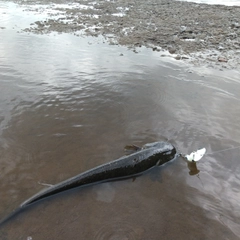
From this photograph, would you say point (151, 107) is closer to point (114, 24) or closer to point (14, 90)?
point (14, 90)

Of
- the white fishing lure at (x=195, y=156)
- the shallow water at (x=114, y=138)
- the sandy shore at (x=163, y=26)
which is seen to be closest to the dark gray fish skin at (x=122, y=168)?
the shallow water at (x=114, y=138)

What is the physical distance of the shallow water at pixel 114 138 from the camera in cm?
361

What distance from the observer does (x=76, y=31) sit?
1269 cm

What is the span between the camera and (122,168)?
4.29 m

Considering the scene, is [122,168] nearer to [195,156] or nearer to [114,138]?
[114,138]

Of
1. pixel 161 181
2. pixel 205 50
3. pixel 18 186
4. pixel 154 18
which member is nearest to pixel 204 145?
pixel 161 181

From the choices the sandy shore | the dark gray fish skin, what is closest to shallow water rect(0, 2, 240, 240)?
the dark gray fish skin

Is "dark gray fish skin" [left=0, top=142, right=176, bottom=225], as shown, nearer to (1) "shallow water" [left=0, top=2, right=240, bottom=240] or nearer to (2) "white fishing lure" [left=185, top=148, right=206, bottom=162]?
(1) "shallow water" [left=0, top=2, right=240, bottom=240]

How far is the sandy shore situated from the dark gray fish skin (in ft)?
18.6

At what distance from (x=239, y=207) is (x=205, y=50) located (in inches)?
317

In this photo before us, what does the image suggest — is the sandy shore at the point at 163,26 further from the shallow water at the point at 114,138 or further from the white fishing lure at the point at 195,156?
the white fishing lure at the point at 195,156

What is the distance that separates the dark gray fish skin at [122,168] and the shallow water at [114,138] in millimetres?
135

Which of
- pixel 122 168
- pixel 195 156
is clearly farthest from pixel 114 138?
pixel 195 156

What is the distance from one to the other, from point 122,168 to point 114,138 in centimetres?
113
